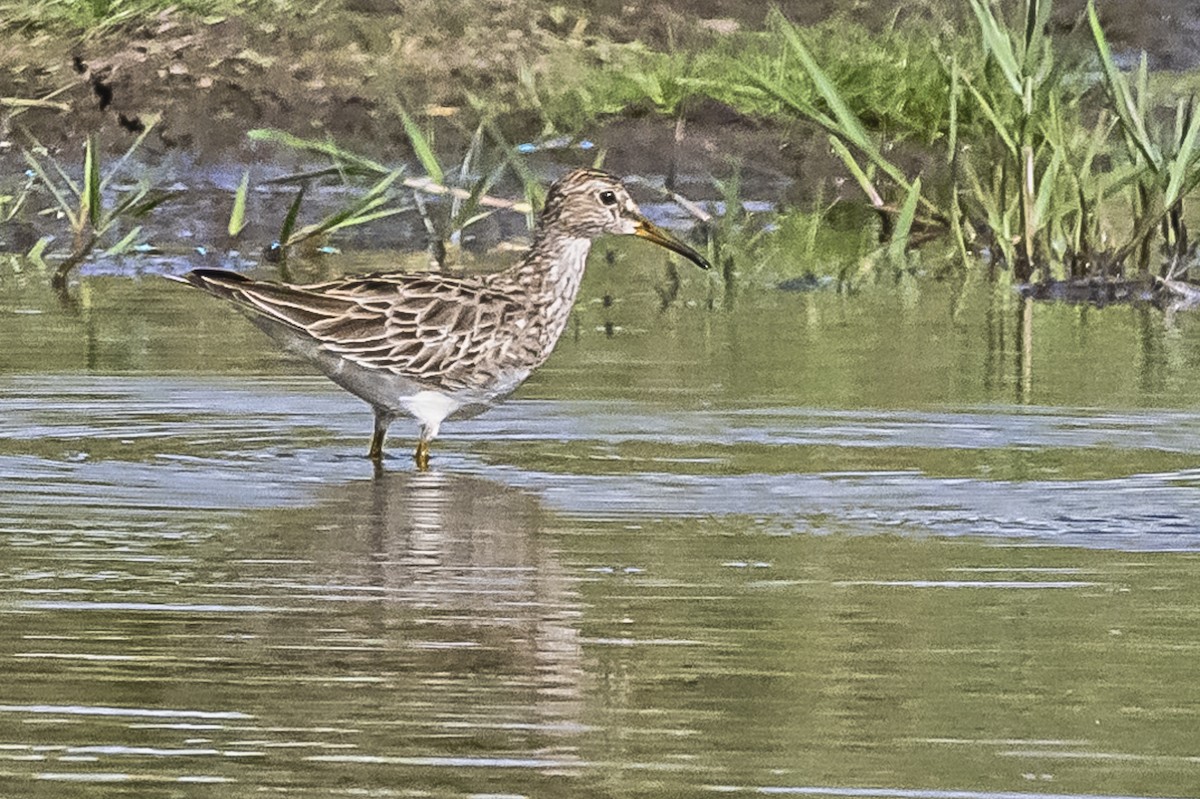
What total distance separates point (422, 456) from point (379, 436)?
8.6 inches

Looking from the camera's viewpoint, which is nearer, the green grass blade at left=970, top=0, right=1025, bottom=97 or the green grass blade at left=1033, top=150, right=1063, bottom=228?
the green grass blade at left=970, top=0, right=1025, bottom=97

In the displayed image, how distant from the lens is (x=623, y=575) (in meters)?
6.33

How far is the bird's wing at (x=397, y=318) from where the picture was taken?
29.0ft

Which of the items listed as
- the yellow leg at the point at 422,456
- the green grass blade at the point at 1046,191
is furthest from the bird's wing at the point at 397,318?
the green grass blade at the point at 1046,191

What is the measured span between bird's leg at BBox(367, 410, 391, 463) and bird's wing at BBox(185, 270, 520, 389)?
154 millimetres

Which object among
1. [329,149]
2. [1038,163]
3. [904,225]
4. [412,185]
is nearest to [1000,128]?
[904,225]

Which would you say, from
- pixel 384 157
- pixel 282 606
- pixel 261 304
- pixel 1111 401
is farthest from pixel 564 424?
pixel 384 157

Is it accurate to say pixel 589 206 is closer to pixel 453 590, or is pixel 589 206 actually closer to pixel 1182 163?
pixel 1182 163

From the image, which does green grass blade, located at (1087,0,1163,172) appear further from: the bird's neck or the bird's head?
the bird's neck

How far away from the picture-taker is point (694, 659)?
537 cm

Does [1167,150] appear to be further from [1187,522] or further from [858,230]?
[1187,522]

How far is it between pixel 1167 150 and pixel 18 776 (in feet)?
28.6

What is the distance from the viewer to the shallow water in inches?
182

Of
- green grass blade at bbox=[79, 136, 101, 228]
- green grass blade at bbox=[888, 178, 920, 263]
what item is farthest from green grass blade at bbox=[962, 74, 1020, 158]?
green grass blade at bbox=[79, 136, 101, 228]
